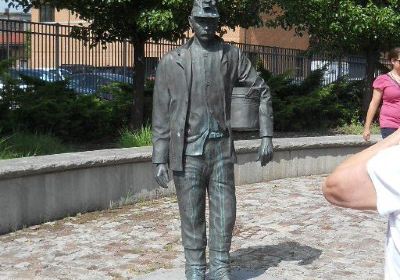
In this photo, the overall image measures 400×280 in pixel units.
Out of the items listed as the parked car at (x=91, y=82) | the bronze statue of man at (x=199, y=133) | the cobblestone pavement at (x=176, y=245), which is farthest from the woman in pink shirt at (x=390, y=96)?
the parked car at (x=91, y=82)

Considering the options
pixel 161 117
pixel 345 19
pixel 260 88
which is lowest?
pixel 161 117

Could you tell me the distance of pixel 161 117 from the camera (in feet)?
16.7

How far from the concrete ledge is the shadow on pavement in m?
2.19

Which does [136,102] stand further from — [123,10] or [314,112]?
[314,112]

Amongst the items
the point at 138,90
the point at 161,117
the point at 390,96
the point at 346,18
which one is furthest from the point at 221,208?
the point at 346,18

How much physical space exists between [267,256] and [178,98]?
6.66 ft

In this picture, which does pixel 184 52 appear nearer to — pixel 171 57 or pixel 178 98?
pixel 171 57

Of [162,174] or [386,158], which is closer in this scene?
[386,158]

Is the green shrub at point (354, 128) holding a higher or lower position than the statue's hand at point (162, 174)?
lower

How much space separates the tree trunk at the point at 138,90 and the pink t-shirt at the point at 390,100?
5372mm

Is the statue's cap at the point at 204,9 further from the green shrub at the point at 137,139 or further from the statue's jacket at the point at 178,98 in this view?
the green shrub at the point at 137,139

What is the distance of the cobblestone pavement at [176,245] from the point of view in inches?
230

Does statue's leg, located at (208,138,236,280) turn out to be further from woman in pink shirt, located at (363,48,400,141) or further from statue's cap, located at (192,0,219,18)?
woman in pink shirt, located at (363,48,400,141)

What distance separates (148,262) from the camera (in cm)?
612
